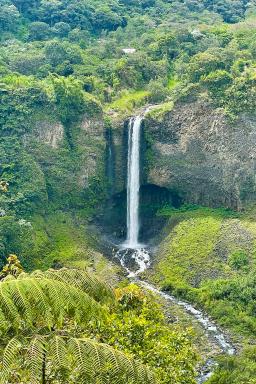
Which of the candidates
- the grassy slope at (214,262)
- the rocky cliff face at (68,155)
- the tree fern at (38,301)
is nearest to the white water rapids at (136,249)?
the grassy slope at (214,262)

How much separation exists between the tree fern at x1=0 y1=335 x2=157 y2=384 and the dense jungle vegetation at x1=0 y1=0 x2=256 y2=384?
0.02 meters

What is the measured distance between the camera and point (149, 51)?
50906mm

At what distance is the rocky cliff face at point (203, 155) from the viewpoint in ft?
118

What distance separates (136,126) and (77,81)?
4.67 m

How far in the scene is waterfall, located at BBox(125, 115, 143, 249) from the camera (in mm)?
39000

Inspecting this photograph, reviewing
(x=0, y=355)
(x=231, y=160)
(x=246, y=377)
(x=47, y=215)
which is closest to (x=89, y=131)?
(x=47, y=215)

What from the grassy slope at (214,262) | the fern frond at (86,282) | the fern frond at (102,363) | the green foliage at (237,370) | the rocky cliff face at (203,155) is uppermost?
the rocky cliff face at (203,155)

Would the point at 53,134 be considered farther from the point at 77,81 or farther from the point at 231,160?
the point at 231,160

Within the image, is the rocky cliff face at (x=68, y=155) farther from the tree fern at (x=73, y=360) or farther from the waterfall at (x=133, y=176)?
the tree fern at (x=73, y=360)

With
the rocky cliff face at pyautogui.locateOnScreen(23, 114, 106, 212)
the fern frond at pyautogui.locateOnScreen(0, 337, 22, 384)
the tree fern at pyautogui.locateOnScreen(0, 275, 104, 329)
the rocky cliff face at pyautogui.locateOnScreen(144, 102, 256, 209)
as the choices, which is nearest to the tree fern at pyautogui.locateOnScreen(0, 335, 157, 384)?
the fern frond at pyautogui.locateOnScreen(0, 337, 22, 384)

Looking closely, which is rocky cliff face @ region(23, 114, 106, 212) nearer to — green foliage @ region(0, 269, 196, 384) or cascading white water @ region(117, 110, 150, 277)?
cascading white water @ region(117, 110, 150, 277)

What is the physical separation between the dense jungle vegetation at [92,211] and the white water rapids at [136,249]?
70 cm

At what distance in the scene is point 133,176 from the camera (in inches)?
1551

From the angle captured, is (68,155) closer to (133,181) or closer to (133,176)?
(133,176)
